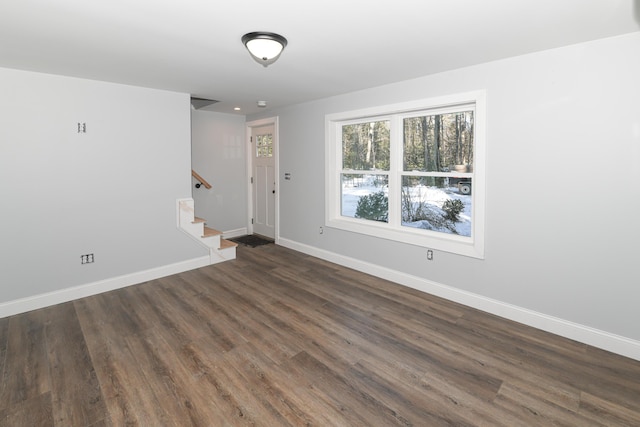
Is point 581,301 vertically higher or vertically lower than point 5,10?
lower

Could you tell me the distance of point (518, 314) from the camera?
10.2 feet

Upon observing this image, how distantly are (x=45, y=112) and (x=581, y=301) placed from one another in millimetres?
5578

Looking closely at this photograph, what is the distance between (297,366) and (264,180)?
437 cm

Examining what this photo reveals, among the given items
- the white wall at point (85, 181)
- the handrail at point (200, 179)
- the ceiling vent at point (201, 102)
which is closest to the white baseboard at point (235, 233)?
the handrail at point (200, 179)

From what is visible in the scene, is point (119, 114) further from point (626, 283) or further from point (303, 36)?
point (626, 283)

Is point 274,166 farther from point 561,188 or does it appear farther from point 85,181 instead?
point 561,188

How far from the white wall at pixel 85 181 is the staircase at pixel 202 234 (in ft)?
0.37

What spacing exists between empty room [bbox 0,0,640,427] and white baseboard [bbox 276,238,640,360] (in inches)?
0.7

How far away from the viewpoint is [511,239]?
312cm

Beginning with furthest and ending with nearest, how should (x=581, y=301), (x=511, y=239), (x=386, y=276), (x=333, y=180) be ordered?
1. (x=333, y=180)
2. (x=386, y=276)
3. (x=511, y=239)
4. (x=581, y=301)

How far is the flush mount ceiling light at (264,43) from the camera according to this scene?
94.9 inches

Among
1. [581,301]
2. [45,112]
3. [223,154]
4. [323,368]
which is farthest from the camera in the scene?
[223,154]

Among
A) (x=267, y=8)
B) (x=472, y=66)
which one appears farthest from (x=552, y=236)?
(x=267, y=8)

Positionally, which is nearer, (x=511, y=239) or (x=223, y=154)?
(x=511, y=239)
